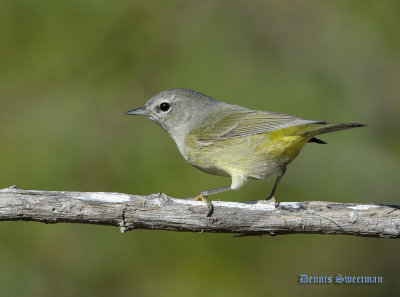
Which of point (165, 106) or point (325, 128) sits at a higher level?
point (165, 106)

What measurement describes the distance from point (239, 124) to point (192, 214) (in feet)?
5.47

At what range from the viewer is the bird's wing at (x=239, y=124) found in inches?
193

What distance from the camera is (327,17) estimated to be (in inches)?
291

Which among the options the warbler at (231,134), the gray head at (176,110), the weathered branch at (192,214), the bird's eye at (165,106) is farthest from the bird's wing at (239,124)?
the weathered branch at (192,214)

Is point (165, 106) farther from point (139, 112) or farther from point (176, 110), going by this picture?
point (139, 112)

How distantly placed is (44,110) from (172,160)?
5.91 ft

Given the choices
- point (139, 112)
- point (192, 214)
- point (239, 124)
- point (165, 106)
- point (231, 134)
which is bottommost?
point (192, 214)

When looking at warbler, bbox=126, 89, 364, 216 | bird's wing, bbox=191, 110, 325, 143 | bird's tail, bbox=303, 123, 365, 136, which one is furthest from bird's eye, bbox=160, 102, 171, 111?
bird's tail, bbox=303, 123, 365, 136

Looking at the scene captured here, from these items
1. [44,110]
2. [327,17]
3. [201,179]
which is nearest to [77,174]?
[44,110]

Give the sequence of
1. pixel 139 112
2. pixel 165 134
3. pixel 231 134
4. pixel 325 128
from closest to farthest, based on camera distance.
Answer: pixel 325 128 < pixel 231 134 < pixel 139 112 < pixel 165 134

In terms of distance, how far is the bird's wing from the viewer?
4.91 meters

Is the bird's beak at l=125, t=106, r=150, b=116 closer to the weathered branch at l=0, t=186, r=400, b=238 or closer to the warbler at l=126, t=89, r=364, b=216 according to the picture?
the warbler at l=126, t=89, r=364, b=216

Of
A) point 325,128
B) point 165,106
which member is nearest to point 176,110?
point 165,106

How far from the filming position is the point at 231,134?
5.29 meters
